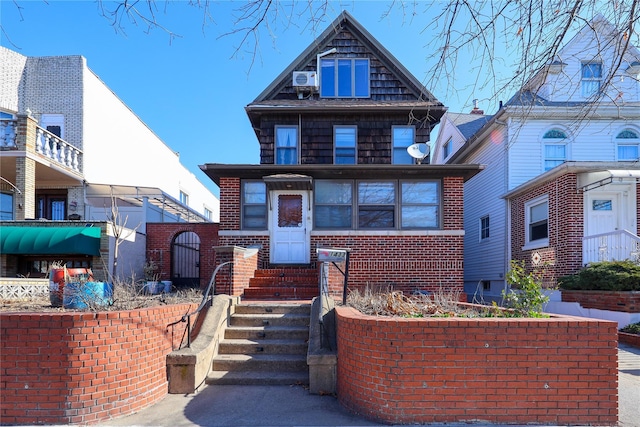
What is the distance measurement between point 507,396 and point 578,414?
2.52ft

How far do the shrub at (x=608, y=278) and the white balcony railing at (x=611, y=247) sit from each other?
2.86 feet

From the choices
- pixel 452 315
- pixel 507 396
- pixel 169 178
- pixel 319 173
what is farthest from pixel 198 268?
pixel 169 178

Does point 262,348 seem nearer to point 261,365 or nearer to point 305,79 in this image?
point 261,365

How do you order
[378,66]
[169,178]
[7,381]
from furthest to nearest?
[169,178] < [378,66] < [7,381]

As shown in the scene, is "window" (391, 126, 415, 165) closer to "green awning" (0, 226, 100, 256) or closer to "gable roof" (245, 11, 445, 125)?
"gable roof" (245, 11, 445, 125)

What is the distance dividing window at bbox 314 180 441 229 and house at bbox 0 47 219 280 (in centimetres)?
571

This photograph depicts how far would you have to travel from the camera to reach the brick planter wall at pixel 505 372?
3873 millimetres

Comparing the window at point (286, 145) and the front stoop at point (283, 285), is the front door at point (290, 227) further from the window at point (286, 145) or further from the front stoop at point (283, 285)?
the window at point (286, 145)

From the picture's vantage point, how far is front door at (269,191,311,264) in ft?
35.1

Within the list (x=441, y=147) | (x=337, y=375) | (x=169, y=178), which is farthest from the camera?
(x=169, y=178)

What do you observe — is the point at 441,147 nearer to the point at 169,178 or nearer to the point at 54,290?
the point at 169,178

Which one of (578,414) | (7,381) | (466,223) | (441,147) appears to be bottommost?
(578,414)

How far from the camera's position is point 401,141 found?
12.4 meters

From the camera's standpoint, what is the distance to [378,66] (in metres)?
12.8
